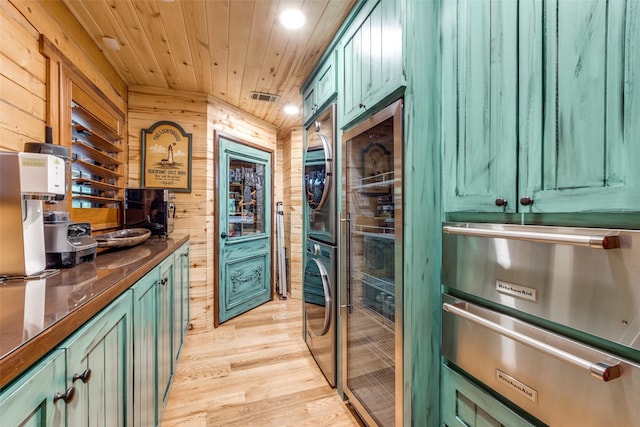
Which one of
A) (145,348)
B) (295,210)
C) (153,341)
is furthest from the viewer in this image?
(295,210)

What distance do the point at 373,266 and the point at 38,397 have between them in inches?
55.9

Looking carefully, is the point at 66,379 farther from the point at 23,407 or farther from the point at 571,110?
the point at 571,110

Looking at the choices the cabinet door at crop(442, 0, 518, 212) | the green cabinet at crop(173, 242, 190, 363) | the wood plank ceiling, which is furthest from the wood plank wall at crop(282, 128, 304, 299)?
the cabinet door at crop(442, 0, 518, 212)

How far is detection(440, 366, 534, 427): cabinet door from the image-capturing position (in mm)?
966

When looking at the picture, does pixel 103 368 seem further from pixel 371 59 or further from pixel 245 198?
pixel 245 198

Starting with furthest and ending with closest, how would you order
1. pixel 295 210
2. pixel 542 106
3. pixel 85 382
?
1. pixel 295 210
2. pixel 542 106
3. pixel 85 382

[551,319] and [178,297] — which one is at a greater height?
[551,319]

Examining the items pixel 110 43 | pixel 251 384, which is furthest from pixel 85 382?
pixel 110 43

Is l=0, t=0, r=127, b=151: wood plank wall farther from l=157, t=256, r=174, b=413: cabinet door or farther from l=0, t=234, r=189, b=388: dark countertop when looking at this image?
l=157, t=256, r=174, b=413: cabinet door

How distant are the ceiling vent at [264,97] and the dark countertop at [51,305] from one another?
2.27m

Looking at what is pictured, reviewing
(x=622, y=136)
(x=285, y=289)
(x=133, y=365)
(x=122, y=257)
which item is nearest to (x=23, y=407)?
(x=133, y=365)

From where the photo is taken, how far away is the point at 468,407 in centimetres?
111

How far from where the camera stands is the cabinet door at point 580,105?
0.67 meters

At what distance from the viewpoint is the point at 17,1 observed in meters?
1.40
